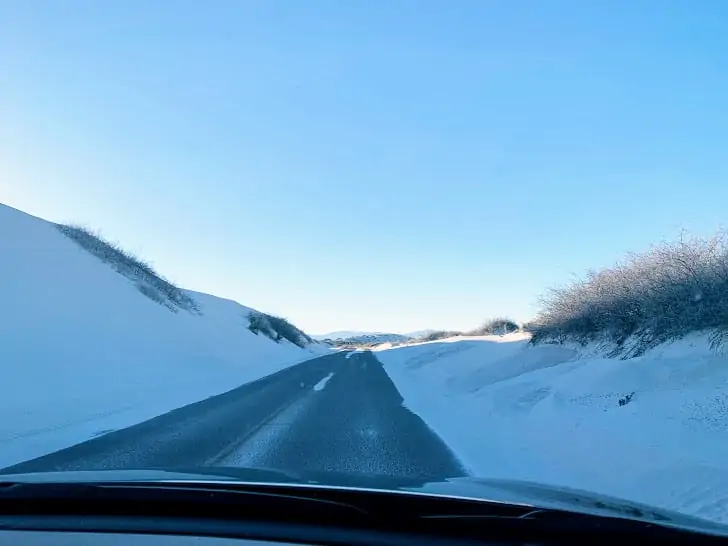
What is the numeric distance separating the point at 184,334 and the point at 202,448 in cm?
2374

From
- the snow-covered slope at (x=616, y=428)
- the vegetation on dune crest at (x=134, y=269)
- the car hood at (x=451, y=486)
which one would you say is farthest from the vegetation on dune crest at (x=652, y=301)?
the vegetation on dune crest at (x=134, y=269)

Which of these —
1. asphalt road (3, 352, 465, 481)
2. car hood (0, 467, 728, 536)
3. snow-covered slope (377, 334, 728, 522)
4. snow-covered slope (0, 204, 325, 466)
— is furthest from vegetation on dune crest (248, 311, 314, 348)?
car hood (0, 467, 728, 536)

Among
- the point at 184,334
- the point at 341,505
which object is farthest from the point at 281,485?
the point at 184,334

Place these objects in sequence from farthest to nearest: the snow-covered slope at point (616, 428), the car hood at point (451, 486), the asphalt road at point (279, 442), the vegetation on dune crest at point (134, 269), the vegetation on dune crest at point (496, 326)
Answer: the vegetation on dune crest at point (496, 326), the vegetation on dune crest at point (134, 269), the asphalt road at point (279, 442), the snow-covered slope at point (616, 428), the car hood at point (451, 486)

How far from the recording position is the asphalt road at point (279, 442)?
27.6ft

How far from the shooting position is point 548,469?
8469 millimetres

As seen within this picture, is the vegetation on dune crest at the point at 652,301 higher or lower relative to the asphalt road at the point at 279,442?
higher

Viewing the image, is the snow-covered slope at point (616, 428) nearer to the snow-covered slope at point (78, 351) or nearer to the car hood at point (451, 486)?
the car hood at point (451, 486)

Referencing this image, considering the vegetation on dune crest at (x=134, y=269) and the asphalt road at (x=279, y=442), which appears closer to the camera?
the asphalt road at (x=279, y=442)

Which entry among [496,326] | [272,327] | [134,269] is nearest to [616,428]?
[134,269]

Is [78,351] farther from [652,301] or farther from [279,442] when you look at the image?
[652,301]

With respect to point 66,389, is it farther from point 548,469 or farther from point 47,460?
point 548,469

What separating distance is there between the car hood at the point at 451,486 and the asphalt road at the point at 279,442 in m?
0.54

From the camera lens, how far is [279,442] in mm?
10500
